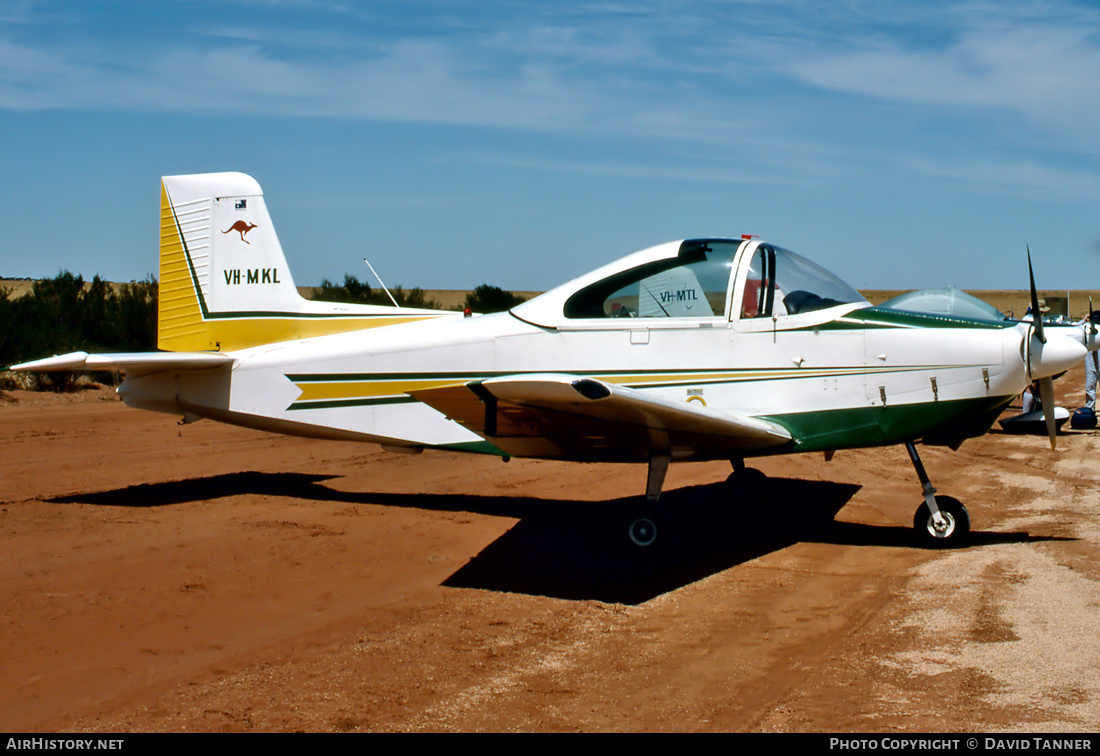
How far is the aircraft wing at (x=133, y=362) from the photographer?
6.99m

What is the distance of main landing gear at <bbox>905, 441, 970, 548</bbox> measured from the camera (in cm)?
639

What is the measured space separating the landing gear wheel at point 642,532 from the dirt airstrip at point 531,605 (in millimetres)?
144

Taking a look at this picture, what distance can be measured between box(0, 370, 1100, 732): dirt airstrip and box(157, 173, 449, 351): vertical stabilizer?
1.58 metres

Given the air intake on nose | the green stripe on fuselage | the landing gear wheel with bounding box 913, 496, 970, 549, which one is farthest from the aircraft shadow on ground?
the air intake on nose

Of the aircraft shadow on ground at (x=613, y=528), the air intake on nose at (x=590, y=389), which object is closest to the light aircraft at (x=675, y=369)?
the air intake on nose at (x=590, y=389)

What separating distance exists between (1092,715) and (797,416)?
317 cm

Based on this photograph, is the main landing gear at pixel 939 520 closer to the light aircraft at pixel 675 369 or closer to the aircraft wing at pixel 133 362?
the light aircraft at pixel 675 369

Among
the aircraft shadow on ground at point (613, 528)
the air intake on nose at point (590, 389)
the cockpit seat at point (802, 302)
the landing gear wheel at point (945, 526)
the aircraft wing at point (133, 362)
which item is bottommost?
the aircraft shadow on ground at point (613, 528)

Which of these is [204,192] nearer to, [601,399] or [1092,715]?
[601,399]

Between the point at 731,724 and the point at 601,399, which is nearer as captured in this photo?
the point at 731,724

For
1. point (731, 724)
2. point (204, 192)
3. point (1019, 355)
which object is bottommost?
point (731, 724)
